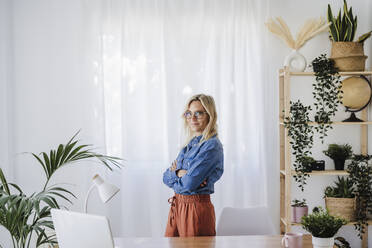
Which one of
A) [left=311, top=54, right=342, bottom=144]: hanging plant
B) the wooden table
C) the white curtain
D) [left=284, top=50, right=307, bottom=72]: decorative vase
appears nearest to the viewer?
the wooden table

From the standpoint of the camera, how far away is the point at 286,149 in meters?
3.54

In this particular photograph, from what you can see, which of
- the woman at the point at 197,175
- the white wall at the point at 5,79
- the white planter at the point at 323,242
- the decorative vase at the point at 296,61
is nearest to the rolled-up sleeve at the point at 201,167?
the woman at the point at 197,175

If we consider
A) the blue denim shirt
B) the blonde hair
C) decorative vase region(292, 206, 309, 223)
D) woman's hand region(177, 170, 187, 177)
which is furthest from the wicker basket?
woman's hand region(177, 170, 187, 177)

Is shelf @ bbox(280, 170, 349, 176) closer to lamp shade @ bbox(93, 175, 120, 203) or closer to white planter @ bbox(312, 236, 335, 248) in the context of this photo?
white planter @ bbox(312, 236, 335, 248)

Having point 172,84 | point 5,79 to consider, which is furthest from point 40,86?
point 172,84

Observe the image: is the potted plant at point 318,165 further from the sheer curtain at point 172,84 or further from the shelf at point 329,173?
the sheer curtain at point 172,84

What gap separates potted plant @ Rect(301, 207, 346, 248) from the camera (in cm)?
204

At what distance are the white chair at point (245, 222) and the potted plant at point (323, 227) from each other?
69cm

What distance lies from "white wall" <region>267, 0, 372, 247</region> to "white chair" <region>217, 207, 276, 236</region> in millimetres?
1090

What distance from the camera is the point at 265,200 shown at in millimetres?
3777

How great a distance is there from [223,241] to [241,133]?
5.15ft

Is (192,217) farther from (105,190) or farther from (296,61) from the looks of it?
(296,61)

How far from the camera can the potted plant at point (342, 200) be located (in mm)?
3527

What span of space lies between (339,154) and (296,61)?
885 mm
